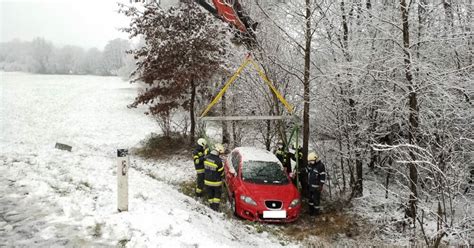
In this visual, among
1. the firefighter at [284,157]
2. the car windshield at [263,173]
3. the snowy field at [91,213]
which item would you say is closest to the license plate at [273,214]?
the snowy field at [91,213]

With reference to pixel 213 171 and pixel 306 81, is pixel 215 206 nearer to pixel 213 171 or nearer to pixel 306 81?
pixel 213 171

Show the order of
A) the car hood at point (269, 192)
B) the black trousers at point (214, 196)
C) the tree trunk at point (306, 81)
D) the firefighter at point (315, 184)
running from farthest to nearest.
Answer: the tree trunk at point (306, 81) → the firefighter at point (315, 184) → the black trousers at point (214, 196) → the car hood at point (269, 192)

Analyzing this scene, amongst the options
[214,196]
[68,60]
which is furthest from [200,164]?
[68,60]

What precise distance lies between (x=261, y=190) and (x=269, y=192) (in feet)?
0.67

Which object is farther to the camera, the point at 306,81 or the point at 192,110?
the point at 192,110

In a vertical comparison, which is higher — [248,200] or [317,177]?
[317,177]

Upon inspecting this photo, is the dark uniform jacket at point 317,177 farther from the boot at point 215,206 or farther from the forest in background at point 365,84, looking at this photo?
the boot at point 215,206

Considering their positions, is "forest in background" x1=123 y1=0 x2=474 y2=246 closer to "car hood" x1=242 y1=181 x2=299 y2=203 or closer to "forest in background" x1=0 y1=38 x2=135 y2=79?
"car hood" x1=242 y1=181 x2=299 y2=203

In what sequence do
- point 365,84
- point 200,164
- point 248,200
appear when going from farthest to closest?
point 200,164, point 365,84, point 248,200

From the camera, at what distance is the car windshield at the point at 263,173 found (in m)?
9.29

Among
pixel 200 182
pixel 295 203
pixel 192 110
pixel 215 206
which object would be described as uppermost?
pixel 192 110

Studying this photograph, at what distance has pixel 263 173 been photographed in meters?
9.58

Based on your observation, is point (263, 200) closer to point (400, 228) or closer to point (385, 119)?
point (400, 228)

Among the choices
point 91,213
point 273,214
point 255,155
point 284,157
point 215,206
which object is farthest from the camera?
point 284,157
